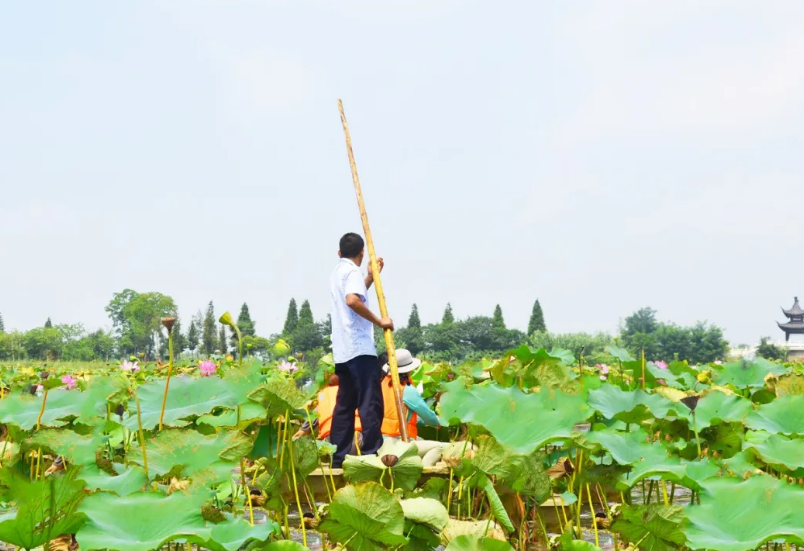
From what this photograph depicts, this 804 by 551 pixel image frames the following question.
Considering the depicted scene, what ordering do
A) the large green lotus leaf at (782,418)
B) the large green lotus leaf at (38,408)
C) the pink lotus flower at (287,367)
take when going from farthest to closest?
1. the pink lotus flower at (287,367)
2. the large green lotus leaf at (38,408)
3. the large green lotus leaf at (782,418)

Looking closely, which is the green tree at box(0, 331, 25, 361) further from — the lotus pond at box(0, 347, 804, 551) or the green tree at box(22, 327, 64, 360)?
the lotus pond at box(0, 347, 804, 551)

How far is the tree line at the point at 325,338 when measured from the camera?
49.3m

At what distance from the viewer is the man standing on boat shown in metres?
3.94

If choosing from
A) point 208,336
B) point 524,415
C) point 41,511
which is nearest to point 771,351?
point 208,336

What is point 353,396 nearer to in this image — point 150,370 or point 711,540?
point 711,540

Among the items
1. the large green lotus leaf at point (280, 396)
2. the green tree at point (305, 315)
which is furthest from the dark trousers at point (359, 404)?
the green tree at point (305, 315)

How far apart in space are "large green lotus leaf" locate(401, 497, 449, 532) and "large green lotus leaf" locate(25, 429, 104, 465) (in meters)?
0.99

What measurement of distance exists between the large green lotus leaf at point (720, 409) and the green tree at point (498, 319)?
5337 cm

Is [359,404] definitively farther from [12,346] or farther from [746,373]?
[12,346]

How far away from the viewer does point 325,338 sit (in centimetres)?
3719

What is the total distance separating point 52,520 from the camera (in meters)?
1.47

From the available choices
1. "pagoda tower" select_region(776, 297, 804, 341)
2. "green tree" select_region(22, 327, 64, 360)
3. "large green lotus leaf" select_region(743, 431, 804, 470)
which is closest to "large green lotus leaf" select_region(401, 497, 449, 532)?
"large green lotus leaf" select_region(743, 431, 804, 470)

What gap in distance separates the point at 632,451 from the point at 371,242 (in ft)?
5.77

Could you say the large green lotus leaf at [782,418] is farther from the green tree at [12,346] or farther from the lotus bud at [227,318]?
the green tree at [12,346]
